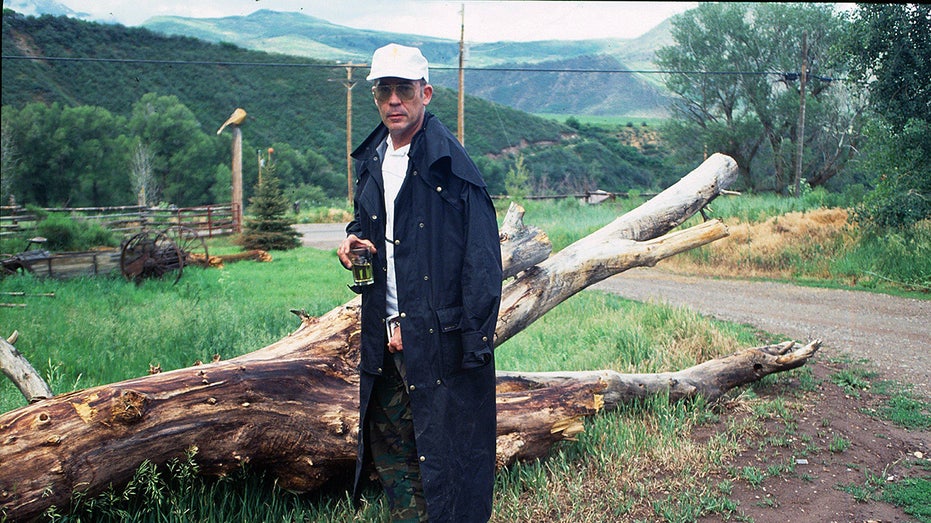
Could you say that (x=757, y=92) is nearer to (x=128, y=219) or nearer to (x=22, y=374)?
(x=128, y=219)

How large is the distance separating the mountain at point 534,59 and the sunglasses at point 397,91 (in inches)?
699

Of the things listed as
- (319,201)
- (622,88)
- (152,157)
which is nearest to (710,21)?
(622,88)

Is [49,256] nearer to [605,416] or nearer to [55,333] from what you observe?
[55,333]

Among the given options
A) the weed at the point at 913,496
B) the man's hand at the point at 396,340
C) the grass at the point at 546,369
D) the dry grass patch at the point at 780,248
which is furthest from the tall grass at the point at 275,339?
the dry grass patch at the point at 780,248

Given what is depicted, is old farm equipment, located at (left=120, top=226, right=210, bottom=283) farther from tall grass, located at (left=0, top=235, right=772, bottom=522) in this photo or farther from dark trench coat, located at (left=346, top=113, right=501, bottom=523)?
dark trench coat, located at (left=346, top=113, right=501, bottom=523)

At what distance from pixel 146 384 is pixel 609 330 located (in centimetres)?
575

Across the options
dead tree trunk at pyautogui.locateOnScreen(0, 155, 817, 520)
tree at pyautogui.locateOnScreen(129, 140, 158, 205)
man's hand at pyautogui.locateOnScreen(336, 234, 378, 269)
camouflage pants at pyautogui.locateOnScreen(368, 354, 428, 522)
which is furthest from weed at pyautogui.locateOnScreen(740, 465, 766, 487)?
tree at pyautogui.locateOnScreen(129, 140, 158, 205)

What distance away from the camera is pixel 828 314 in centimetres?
1028

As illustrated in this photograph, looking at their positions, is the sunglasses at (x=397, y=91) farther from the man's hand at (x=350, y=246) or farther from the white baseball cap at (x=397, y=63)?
the man's hand at (x=350, y=246)

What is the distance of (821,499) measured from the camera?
459 cm

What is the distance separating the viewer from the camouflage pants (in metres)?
3.25

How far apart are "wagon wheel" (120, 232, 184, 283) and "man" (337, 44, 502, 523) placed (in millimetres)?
9492

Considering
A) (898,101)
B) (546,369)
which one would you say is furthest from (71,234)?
(898,101)

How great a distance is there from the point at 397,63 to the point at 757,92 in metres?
28.9
